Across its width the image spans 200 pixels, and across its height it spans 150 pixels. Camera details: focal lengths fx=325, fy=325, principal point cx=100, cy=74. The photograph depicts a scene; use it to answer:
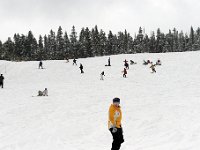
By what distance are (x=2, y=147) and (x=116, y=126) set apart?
5510 mm

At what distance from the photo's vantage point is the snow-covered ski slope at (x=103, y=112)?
12367 mm

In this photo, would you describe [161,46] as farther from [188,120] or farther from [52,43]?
[188,120]

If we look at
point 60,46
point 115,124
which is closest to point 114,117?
point 115,124

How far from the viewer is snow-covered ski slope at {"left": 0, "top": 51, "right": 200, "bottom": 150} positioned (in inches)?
487

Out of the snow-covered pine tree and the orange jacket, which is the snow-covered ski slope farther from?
the snow-covered pine tree

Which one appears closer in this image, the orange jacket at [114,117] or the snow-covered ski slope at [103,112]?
the orange jacket at [114,117]

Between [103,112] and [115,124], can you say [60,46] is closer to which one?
[103,112]

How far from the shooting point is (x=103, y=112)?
18703mm

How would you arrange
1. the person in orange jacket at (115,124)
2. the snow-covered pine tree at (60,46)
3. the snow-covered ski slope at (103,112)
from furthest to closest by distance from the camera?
the snow-covered pine tree at (60,46)
the snow-covered ski slope at (103,112)
the person in orange jacket at (115,124)

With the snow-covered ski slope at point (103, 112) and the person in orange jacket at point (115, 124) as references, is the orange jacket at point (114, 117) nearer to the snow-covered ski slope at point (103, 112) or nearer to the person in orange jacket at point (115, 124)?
the person in orange jacket at point (115, 124)

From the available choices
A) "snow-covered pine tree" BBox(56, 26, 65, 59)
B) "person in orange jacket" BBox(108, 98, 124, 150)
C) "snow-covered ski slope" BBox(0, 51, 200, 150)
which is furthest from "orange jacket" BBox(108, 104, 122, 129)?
"snow-covered pine tree" BBox(56, 26, 65, 59)

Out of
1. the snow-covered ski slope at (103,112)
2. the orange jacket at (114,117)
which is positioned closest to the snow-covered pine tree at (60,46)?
the snow-covered ski slope at (103,112)

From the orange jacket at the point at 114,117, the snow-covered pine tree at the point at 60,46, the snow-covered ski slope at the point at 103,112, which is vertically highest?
the snow-covered pine tree at the point at 60,46

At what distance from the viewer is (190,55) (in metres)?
49.2
